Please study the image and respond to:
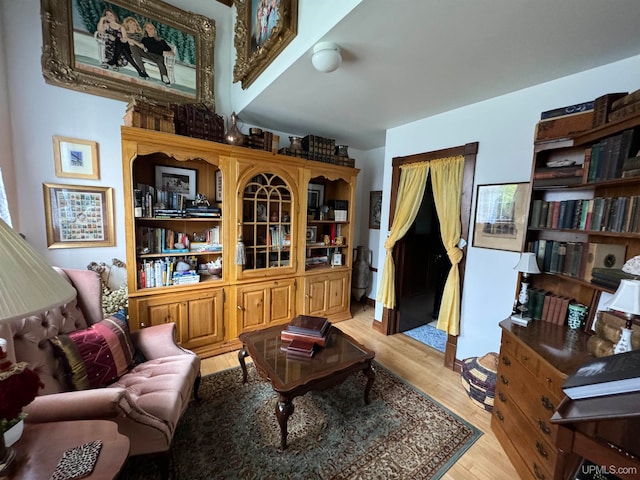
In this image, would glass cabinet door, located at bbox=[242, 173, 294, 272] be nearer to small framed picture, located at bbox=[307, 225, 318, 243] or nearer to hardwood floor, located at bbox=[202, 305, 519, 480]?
small framed picture, located at bbox=[307, 225, 318, 243]

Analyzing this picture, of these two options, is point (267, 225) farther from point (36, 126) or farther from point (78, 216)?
point (36, 126)

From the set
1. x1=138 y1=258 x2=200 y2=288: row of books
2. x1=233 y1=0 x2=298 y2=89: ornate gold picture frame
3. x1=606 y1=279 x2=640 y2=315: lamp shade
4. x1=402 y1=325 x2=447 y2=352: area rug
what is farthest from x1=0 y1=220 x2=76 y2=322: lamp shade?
x1=402 y1=325 x2=447 y2=352: area rug

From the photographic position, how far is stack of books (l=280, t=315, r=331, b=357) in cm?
188

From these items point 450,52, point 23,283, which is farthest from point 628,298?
point 23,283

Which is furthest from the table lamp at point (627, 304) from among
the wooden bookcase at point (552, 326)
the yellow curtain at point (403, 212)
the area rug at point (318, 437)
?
the yellow curtain at point (403, 212)

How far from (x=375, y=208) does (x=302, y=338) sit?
260 centimetres

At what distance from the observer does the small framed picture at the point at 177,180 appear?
8.38ft

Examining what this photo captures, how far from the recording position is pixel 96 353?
1.57 m

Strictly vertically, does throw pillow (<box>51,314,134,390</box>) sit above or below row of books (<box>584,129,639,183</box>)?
below

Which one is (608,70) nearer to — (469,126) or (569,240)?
(469,126)

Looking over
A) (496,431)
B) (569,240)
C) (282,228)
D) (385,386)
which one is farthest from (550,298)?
(282,228)

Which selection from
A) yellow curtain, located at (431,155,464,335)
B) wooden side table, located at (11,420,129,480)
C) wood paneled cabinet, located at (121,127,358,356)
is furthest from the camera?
yellow curtain, located at (431,155,464,335)

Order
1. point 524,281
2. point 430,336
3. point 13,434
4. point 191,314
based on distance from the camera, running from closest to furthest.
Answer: point 13,434, point 524,281, point 191,314, point 430,336

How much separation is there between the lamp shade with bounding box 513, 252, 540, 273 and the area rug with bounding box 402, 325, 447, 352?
1.54 meters
